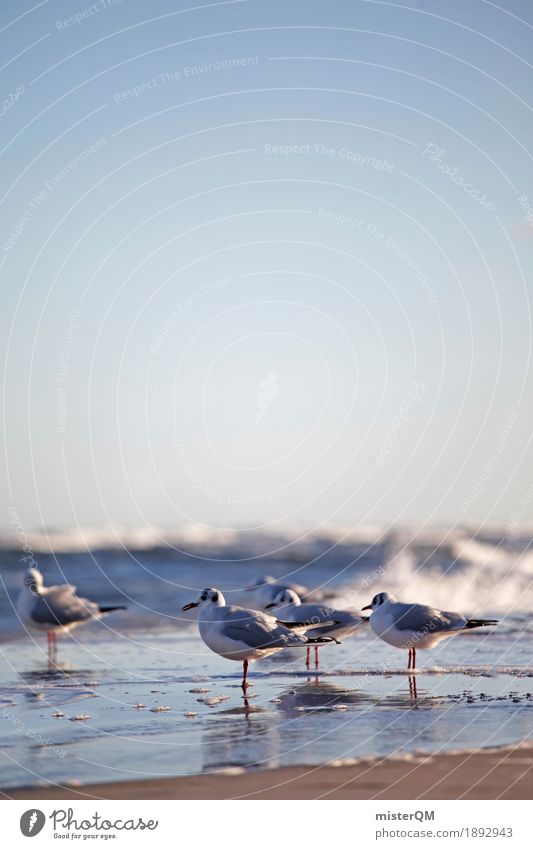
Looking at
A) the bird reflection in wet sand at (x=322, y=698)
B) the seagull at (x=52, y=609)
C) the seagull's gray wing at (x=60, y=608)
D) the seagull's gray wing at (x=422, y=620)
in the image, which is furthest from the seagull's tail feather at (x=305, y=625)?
the seagull's gray wing at (x=60, y=608)

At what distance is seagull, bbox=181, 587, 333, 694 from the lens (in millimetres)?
12203

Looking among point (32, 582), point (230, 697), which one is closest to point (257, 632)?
point (230, 697)

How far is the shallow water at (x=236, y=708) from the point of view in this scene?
8.79m

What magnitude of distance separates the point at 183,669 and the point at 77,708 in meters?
2.63

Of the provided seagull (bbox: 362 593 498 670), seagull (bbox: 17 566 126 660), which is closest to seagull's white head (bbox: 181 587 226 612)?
seagull (bbox: 362 593 498 670)

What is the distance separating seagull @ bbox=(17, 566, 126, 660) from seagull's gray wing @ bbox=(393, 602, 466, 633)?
4.83 m

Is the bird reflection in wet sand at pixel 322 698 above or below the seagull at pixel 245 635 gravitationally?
below

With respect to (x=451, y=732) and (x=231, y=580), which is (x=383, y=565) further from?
(x=451, y=732)

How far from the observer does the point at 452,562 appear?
29453 mm

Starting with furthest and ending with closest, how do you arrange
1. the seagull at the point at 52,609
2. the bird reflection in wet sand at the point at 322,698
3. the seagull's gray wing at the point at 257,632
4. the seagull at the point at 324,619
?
the seagull at the point at 52,609 → the seagull at the point at 324,619 → the seagull's gray wing at the point at 257,632 → the bird reflection in wet sand at the point at 322,698
